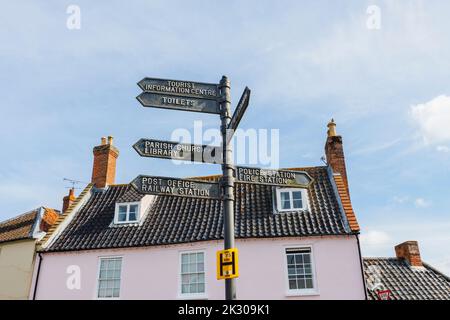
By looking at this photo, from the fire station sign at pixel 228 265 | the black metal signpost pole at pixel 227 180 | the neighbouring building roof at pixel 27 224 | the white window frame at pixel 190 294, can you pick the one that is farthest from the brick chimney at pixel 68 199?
the fire station sign at pixel 228 265

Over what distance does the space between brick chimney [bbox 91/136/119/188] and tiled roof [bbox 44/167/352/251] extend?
1658 millimetres

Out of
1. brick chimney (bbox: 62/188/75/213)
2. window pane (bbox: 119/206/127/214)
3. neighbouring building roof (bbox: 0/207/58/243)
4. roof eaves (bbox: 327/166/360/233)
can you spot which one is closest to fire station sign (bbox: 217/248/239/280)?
roof eaves (bbox: 327/166/360/233)

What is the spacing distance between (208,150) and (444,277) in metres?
16.2

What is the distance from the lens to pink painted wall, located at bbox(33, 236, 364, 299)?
1414cm

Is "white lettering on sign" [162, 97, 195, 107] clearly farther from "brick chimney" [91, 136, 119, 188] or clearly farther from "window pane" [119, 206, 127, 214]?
"brick chimney" [91, 136, 119, 188]

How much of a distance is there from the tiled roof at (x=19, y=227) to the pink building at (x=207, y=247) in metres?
1.15

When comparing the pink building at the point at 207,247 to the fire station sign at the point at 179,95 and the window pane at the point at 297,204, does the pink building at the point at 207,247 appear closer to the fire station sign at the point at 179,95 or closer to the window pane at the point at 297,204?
the window pane at the point at 297,204

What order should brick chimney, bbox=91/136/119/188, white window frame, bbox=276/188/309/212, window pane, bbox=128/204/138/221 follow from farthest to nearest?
brick chimney, bbox=91/136/119/188 < window pane, bbox=128/204/138/221 < white window frame, bbox=276/188/309/212

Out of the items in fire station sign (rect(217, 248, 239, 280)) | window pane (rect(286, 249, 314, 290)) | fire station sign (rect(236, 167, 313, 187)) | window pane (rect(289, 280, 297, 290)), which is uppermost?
fire station sign (rect(236, 167, 313, 187))

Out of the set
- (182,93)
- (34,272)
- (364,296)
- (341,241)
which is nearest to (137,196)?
(34,272)

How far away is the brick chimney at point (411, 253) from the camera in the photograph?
19023mm

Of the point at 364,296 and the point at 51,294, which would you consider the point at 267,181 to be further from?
the point at 51,294

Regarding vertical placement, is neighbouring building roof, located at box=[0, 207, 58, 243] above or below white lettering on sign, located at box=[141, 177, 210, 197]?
above

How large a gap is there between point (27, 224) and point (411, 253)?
17969 mm
